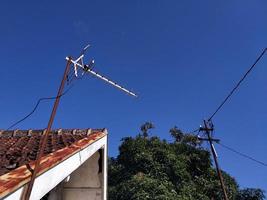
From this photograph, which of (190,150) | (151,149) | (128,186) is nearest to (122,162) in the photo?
(151,149)

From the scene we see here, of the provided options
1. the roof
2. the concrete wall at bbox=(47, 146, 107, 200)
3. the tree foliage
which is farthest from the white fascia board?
the tree foliage

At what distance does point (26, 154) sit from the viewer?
387cm

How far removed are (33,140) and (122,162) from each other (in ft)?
80.6

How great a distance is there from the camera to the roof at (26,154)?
2.52 m

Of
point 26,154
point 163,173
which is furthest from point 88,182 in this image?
point 163,173

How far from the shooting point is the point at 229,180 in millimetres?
30578

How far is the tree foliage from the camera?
23.8 meters

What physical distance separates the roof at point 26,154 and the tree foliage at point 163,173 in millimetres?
17785

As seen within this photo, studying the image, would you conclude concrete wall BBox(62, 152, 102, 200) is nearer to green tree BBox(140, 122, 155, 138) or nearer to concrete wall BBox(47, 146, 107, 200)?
concrete wall BBox(47, 146, 107, 200)

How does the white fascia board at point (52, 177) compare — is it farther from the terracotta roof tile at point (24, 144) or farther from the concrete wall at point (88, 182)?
the concrete wall at point (88, 182)

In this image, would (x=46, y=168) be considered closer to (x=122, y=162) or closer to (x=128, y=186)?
(x=128, y=186)

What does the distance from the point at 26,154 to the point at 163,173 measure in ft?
78.1

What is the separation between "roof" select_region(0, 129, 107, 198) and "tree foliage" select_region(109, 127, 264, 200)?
58.4ft

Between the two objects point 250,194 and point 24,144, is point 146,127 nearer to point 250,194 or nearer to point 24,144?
point 250,194
